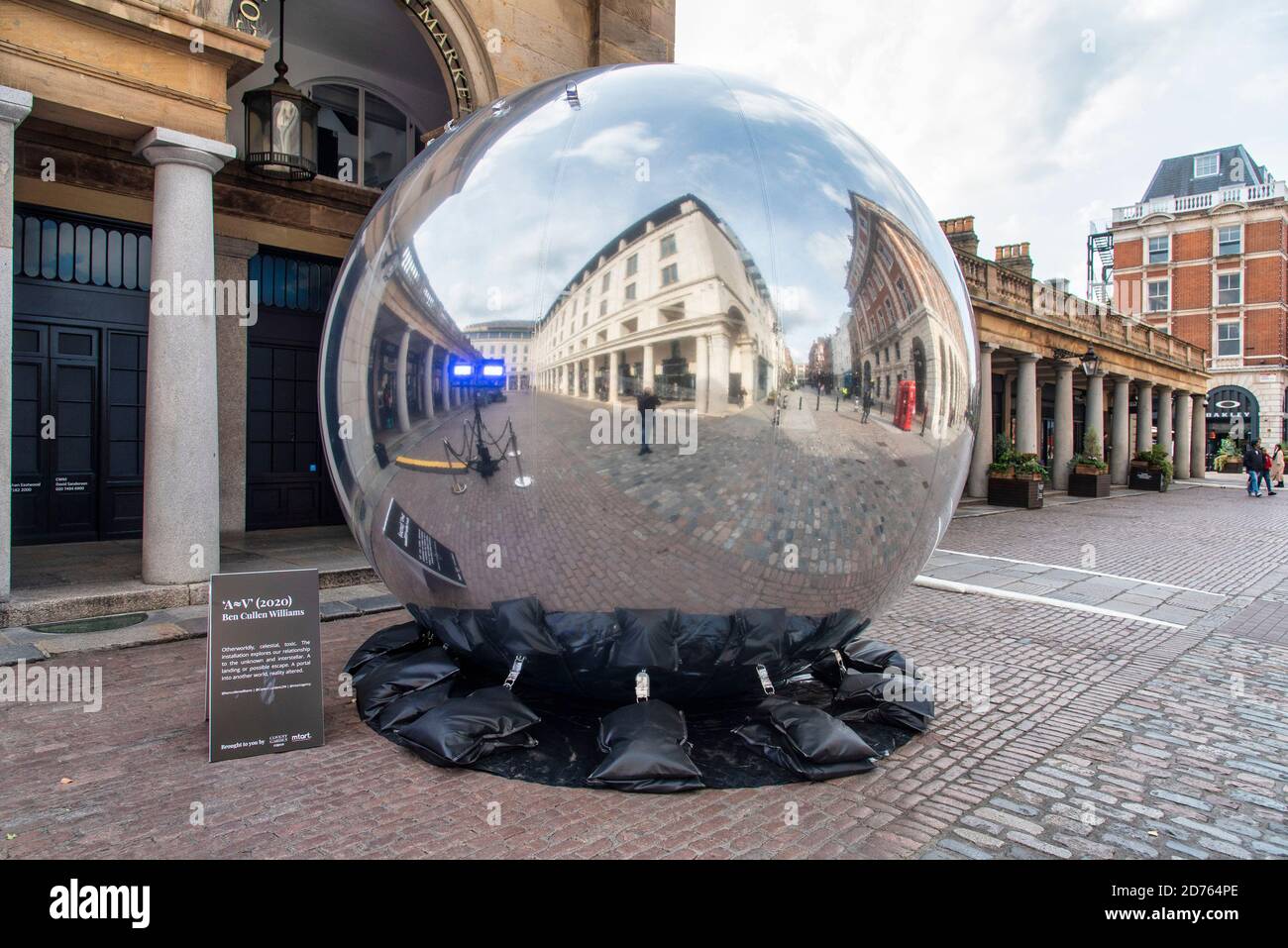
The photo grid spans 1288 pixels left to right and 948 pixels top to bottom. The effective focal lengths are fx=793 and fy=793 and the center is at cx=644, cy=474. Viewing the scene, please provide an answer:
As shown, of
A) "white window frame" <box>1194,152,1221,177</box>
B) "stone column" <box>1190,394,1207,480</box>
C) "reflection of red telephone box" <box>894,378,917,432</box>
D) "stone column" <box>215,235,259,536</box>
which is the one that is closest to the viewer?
"reflection of red telephone box" <box>894,378,917,432</box>

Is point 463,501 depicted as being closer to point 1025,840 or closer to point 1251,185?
point 1025,840

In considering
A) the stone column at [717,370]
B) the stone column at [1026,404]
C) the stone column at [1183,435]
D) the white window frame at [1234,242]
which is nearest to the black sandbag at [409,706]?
the stone column at [717,370]

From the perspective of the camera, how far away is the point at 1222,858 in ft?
11.1

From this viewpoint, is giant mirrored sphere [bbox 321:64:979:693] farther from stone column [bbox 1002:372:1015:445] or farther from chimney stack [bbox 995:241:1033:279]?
stone column [bbox 1002:372:1015:445]

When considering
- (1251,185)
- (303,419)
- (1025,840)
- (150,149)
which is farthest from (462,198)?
(1251,185)

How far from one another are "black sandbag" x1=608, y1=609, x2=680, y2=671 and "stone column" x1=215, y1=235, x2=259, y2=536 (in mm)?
10160

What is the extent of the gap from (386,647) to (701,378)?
3.26 meters

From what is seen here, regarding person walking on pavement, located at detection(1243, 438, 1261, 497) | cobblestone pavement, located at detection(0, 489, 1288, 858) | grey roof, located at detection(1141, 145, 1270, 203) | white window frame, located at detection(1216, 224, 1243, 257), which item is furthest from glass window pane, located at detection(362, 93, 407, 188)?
grey roof, located at detection(1141, 145, 1270, 203)

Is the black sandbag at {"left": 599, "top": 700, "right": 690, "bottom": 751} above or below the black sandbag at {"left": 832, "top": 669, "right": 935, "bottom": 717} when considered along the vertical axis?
above

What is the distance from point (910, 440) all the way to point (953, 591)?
6.61m

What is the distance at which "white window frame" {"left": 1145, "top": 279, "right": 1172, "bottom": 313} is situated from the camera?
59438 mm

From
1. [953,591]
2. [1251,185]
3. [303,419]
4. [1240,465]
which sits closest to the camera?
[953,591]

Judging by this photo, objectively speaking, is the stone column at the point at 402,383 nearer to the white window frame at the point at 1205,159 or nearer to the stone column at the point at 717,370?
the stone column at the point at 717,370

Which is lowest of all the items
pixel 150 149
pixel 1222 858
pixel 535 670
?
pixel 1222 858
